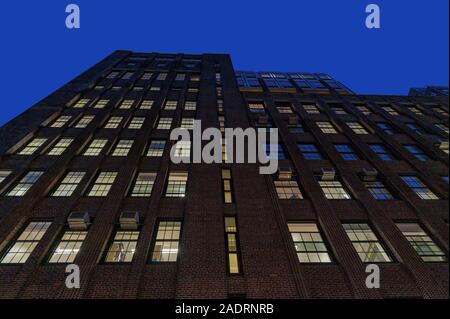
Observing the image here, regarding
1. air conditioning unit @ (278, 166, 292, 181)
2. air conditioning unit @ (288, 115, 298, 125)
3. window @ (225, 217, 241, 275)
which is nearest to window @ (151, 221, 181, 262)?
window @ (225, 217, 241, 275)

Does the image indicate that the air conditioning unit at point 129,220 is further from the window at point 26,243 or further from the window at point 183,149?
the window at point 183,149

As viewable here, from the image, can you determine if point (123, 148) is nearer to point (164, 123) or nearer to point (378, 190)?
→ point (164, 123)

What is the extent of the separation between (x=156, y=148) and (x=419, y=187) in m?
20.8

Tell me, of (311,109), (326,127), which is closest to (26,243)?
(326,127)

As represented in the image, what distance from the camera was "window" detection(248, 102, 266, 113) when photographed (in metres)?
28.1

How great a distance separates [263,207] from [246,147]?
682 cm

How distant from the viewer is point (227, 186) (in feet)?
57.0

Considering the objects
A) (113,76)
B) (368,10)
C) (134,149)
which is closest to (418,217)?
(368,10)

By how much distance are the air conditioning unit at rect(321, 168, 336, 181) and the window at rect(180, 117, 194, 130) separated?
12628 millimetres

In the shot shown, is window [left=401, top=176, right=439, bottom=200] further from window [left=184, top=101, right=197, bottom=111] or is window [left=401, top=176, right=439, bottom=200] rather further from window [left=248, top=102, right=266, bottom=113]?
window [left=184, top=101, right=197, bottom=111]

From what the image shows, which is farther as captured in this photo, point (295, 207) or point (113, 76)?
point (113, 76)

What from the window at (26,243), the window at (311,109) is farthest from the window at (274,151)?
the window at (26,243)
